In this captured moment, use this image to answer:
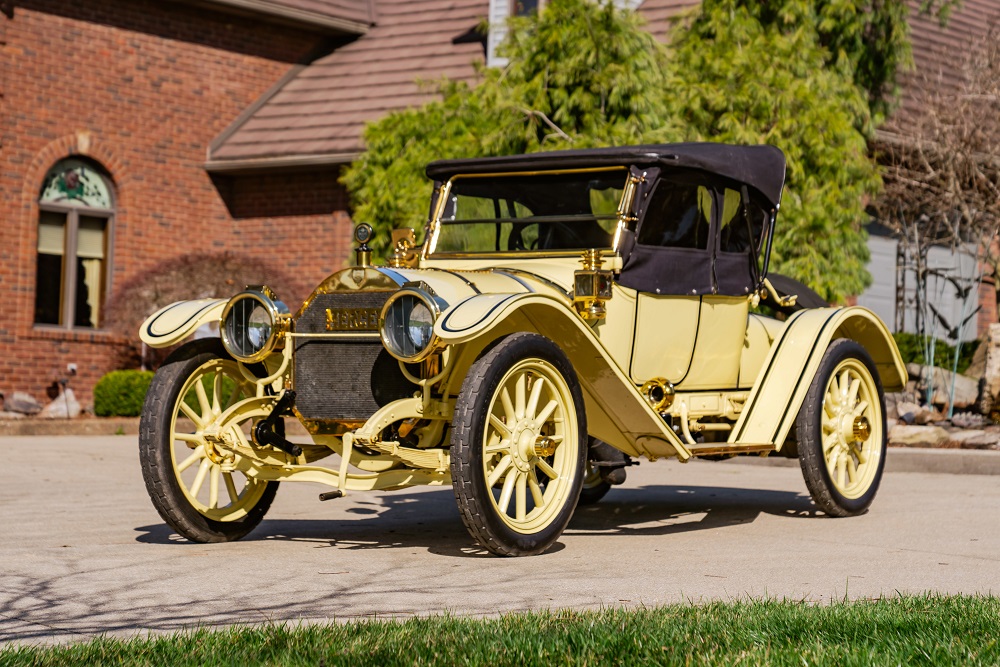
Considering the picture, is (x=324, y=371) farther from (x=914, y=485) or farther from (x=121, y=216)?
(x=121, y=216)

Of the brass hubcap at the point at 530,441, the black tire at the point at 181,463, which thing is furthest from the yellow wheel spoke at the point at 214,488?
the brass hubcap at the point at 530,441

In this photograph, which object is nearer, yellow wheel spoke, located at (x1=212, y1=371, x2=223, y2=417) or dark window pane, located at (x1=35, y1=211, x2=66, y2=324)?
yellow wheel spoke, located at (x1=212, y1=371, x2=223, y2=417)

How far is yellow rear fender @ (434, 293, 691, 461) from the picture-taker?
231 inches

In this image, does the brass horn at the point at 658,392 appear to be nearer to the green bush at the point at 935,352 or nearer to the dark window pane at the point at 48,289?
the green bush at the point at 935,352

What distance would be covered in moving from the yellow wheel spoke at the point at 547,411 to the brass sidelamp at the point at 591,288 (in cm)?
60

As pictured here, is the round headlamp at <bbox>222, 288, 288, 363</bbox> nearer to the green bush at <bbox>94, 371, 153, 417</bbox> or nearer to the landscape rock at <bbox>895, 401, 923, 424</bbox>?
the landscape rock at <bbox>895, 401, 923, 424</bbox>

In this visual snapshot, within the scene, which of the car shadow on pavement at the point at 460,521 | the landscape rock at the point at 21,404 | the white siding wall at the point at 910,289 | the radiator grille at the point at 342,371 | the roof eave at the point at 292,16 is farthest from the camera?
the roof eave at the point at 292,16

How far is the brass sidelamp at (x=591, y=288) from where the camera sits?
22.2 ft

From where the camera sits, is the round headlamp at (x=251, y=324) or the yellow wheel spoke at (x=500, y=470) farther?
the round headlamp at (x=251, y=324)

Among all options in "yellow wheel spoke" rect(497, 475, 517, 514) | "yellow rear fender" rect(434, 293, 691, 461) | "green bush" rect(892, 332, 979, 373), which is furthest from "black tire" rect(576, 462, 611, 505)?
"green bush" rect(892, 332, 979, 373)

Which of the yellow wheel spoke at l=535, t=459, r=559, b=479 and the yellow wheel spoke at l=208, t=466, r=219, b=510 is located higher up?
the yellow wheel spoke at l=535, t=459, r=559, b=479

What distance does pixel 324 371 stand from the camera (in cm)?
646

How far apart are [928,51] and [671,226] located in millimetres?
12612

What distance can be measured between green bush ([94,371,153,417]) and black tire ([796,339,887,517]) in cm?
987
